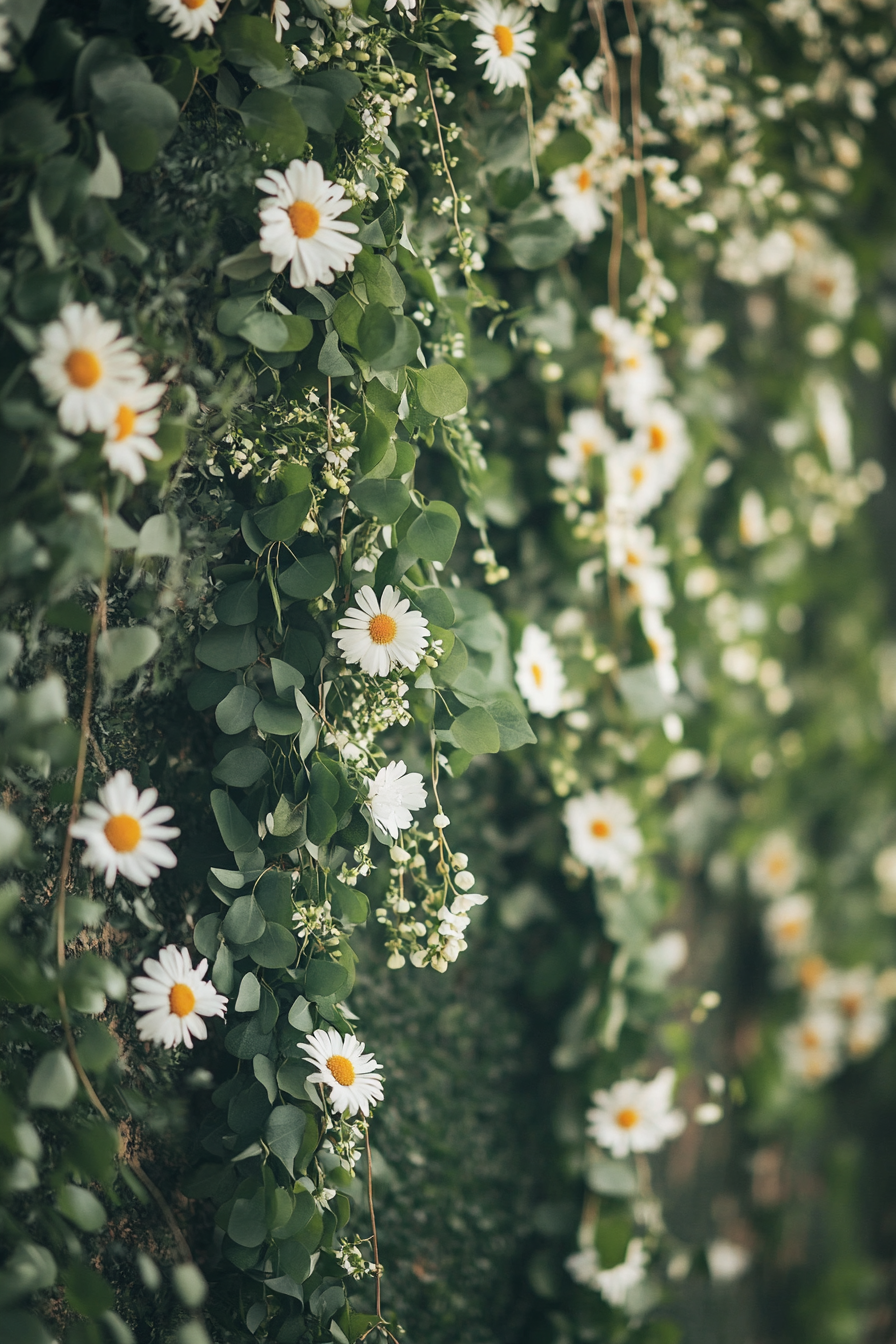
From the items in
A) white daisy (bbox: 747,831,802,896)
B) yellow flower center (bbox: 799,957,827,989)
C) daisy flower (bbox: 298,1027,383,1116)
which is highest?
white daisy (bbox: 747,831,802,896)

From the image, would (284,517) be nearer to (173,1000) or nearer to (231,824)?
(231,824)

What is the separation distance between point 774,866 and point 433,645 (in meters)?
0.89

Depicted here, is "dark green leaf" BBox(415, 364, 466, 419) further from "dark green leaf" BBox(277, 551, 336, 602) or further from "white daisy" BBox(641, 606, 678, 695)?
"white daisy" BBox(641, 606, 678, 695)

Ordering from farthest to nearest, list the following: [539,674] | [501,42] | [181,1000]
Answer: [539,674], [501,42], [181,1000]

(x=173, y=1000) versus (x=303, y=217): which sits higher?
(x=303, y=217)

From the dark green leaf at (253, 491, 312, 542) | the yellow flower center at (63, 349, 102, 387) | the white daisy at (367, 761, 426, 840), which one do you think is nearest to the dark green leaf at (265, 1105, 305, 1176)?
the white daisy at (367, 761, 426, 840)

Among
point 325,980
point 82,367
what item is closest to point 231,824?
point 325,980

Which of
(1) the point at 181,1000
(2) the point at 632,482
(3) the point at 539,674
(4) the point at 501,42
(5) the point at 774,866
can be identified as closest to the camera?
(1) the point at 181,1000

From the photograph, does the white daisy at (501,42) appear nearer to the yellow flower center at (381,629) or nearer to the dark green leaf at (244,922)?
the yellow flower center at (381,629)

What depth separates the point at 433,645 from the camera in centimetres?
75

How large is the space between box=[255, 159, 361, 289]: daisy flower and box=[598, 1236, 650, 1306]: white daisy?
109 centimetres

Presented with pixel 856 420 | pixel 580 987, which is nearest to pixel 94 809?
pixel 580 987

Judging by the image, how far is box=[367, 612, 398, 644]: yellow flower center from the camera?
74 cm

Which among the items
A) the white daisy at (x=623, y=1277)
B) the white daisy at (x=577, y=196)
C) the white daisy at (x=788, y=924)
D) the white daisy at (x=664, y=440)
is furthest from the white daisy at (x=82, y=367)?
the white daisy at (x=788, y=924)
